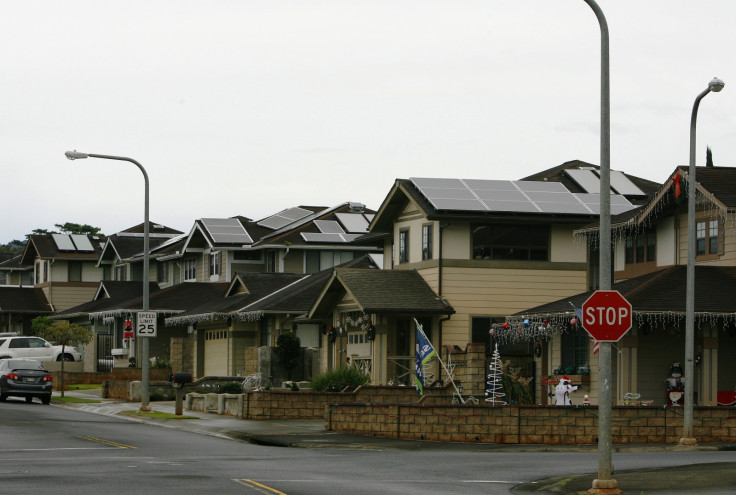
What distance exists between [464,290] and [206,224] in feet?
73.5

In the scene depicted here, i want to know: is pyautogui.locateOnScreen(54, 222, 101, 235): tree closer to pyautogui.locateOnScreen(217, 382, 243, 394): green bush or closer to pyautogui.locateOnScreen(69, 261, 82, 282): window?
pyautogui.locateOnScreen(69, 261, 82, 282): window

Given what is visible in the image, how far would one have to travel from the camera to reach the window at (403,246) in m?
41.6

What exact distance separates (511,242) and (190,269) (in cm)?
2695

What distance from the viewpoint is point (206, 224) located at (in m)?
58.8

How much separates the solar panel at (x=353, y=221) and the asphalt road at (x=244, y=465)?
3091cm

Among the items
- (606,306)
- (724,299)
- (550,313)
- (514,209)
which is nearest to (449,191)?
(514,209)

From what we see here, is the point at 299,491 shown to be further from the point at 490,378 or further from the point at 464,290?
the point at 464,290

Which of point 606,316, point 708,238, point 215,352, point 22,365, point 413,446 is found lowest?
point 413,446

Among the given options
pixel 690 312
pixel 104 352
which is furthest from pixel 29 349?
pixel 690 312

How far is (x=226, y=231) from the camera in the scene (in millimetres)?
58875

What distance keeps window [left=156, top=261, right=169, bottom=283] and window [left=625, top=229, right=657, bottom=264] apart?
3431cm

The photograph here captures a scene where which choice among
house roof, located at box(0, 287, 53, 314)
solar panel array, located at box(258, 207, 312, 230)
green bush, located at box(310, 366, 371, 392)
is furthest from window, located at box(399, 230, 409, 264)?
house roof, located at box(0, 287, 53, 314)

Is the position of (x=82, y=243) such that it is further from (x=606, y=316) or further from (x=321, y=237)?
(x=606, y=316)

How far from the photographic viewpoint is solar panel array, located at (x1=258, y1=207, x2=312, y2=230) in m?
61.1
